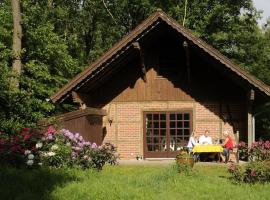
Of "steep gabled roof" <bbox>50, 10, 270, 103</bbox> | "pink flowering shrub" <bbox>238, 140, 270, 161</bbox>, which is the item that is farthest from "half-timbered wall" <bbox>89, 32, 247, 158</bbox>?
"pink flowering shrub" <bbox>238, 140, 270, 161</bbox>

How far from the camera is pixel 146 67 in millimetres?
19422

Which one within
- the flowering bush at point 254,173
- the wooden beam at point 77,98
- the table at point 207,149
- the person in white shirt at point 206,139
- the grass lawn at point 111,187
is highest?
the wooden beam at point 77,98

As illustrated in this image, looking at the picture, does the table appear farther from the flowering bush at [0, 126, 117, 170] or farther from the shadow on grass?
the shadow on grass

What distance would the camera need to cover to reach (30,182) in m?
9.57

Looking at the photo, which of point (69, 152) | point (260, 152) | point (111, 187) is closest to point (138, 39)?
point (69, 152)

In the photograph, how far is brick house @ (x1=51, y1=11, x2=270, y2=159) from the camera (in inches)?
749

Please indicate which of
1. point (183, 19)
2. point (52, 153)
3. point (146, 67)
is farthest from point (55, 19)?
point (52, 153)

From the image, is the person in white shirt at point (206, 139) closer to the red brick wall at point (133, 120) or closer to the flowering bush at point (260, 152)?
the red brick wall at point (133, 120)

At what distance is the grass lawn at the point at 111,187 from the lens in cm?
894

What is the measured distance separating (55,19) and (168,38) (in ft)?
47.4

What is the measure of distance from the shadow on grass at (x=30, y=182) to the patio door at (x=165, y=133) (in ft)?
29.6

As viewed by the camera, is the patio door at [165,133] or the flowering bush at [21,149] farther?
the patio door at [165,133]

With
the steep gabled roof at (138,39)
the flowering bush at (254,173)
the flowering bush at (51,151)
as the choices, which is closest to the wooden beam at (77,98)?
the steep gabled roof at (138,39)

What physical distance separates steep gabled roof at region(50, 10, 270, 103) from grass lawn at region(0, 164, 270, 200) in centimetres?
598
